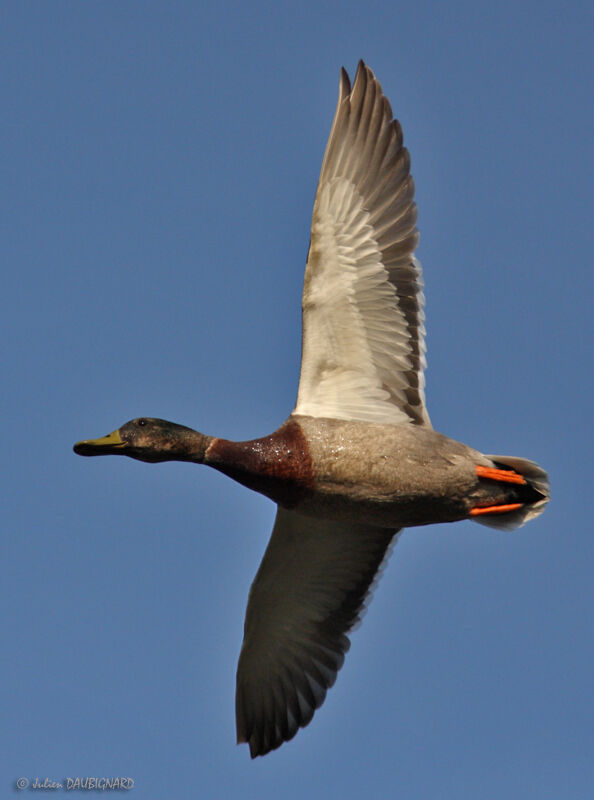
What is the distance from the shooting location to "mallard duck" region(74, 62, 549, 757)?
30.0ft

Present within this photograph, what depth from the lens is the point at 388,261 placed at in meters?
9.52

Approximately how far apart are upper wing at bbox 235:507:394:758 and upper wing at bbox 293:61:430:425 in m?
1.34

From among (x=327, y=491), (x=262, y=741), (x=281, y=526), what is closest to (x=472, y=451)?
(x=327, y=491)

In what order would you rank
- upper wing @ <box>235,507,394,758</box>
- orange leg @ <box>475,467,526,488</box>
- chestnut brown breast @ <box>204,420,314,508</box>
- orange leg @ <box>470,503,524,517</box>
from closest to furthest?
chestnut brown breast @ <box>204,420,314,508</box>
orange leg @ <box>475,467,526,488</box>
orange leg @ <box>470,503,524,517</box>
upper wing @ <box>235,507,394,758</box>

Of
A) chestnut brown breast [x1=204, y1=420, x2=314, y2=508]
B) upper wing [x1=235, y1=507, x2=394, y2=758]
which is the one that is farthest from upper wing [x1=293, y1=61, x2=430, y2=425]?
upper wing [x1=235, y1=507, x2=394, y2=758]

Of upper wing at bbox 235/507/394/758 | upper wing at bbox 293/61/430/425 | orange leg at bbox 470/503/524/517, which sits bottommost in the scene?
upper wing at bbox 235/507/394/758

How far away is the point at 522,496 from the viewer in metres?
9.48

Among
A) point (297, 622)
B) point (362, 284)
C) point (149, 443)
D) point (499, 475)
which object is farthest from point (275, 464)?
point (297, 622)

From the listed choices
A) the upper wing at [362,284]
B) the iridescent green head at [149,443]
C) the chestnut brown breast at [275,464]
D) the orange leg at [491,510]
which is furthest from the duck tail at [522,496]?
the iridescent green head at [149,443]

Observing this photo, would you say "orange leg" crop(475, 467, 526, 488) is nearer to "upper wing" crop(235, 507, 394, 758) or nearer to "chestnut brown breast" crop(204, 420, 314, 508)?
"chestnut brown breast" crop(204, 420, 314, 508)

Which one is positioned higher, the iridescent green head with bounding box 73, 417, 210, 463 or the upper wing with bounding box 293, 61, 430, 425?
the upper wing with bounding box 293, 61, 430, 425

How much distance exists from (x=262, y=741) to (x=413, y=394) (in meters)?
3.54

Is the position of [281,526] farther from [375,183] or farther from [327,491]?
[375,183]

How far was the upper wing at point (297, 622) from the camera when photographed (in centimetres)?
1047
